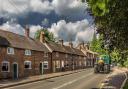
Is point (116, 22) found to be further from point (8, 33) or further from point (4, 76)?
point (8, 33)

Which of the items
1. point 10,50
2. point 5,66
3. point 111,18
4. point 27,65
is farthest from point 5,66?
point 111,18

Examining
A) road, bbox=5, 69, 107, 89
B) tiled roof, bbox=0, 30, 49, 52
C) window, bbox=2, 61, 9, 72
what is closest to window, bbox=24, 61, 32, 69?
tiled roof, bbox=0, 30, 49, 52

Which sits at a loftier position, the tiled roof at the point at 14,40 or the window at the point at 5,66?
the tiled roof at the point at 14,40

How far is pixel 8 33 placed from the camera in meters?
56.4

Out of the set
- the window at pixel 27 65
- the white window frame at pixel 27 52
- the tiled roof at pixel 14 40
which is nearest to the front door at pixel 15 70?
the tiled roof at pixel 14 40

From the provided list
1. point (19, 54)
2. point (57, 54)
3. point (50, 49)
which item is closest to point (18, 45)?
point (19, 54)

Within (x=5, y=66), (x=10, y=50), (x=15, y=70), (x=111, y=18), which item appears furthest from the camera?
(x=15, y=70)

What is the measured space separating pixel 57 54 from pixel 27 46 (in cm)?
2058

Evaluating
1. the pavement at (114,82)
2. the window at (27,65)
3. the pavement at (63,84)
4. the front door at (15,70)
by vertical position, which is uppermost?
the window at (27,65)

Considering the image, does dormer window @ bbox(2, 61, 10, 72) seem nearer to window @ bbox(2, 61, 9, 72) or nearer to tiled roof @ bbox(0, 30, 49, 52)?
window @ bbox(2, 61, 9, 72)

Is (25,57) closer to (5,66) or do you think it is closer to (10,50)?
(10,50)

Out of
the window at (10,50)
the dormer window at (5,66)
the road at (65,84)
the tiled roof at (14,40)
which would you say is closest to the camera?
the road at (65,84)

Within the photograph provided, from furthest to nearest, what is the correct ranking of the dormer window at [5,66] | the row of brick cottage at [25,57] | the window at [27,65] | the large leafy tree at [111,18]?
the window at [27,65] < the row of brick cottage at [25,57] < the dormer window at [5,66] < the large leafy tree at [111,18]

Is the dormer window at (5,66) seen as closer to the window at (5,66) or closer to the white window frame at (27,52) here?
the window at (5,66)
